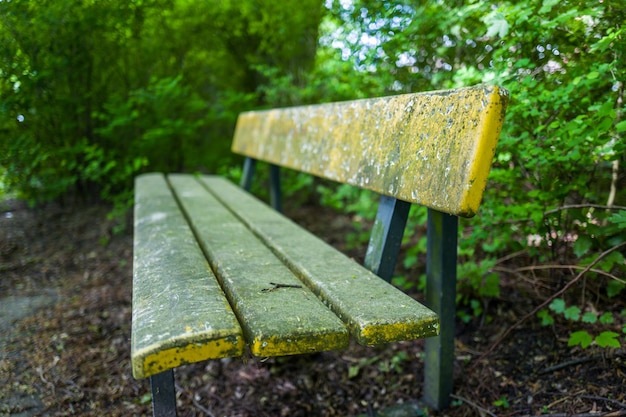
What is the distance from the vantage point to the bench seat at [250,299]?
0.98 metres

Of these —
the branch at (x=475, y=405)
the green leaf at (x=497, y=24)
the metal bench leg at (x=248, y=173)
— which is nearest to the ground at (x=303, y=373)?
the branch at (x=475, y=405)

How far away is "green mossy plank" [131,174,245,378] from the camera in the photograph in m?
0.94

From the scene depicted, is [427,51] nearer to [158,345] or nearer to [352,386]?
[352,386]

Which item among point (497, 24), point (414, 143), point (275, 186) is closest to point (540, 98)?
point (497, 24)

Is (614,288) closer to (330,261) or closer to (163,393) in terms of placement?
(330,261)

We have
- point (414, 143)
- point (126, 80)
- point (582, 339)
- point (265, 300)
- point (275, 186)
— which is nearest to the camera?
point (265, 300)

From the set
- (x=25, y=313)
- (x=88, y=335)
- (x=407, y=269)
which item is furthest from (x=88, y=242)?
(x=407, y=269)

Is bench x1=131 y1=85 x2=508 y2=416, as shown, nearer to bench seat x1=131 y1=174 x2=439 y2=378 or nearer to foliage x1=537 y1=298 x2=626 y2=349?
bench seat x1=131 y1=174 x2=439 y2=378

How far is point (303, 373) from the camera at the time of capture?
2.05m

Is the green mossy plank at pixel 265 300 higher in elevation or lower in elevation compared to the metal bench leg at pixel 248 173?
lower

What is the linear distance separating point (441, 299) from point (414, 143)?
0.57m

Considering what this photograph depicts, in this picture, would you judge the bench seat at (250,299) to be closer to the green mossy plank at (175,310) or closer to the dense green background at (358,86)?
the green mossy plank at (175,310)

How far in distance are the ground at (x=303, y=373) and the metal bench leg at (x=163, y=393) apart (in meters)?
0.59

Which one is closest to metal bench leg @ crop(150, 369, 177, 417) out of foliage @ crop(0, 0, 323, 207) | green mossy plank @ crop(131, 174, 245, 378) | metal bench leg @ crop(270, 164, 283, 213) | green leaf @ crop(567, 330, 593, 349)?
green mossy plank @ crop(131, 174, 245, 378)
